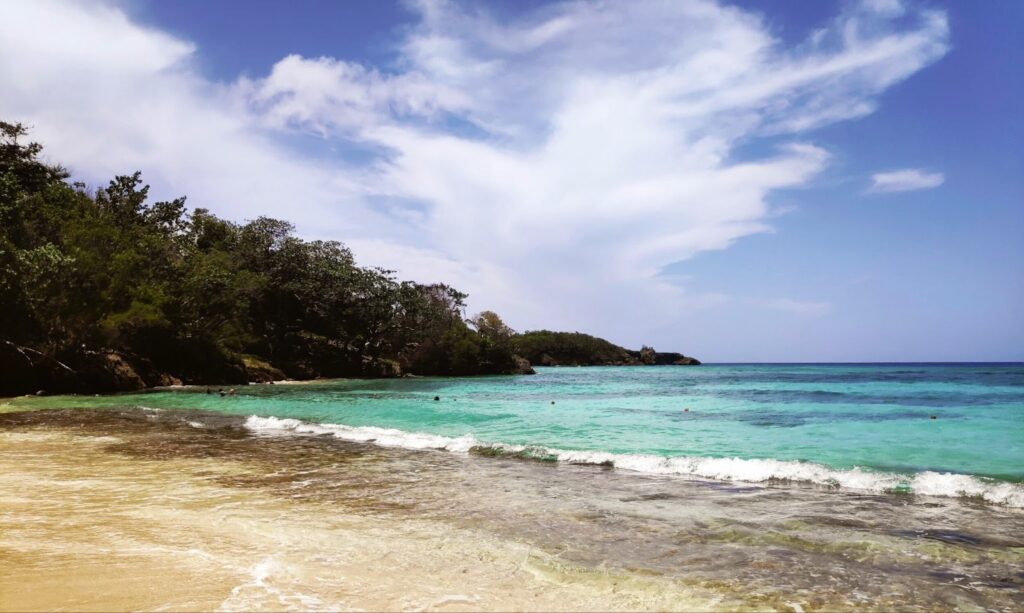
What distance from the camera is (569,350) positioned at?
13900 cm

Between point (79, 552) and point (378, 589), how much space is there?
3.23 m

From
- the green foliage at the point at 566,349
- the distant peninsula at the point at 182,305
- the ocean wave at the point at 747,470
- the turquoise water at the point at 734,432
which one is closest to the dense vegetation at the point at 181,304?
the distant peninsula at the point at 182,305

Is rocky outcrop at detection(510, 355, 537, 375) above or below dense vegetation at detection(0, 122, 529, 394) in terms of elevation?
below

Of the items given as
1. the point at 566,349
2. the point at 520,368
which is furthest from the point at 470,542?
the point at 566,349

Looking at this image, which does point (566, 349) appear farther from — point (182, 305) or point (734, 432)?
point (734, 432)

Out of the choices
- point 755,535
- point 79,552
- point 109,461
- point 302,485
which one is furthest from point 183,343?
point 755,535

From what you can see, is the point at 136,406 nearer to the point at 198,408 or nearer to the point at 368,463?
the point at 198,408

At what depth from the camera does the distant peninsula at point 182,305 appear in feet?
101

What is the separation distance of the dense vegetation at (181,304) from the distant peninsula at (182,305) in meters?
0.11

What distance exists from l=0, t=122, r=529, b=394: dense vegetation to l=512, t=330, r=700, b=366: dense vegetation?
164ft

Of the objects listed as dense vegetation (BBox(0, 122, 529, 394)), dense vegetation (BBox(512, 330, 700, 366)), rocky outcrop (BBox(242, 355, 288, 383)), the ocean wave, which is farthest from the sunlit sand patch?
dense vegetation (BBox(512, 330, 700, 366))

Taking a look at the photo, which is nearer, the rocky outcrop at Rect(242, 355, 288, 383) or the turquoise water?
the turquoise water

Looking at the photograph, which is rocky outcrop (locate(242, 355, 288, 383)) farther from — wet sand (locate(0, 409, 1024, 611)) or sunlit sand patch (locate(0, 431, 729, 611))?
sunlit sand patch (locate(0, 431, 729, 611))

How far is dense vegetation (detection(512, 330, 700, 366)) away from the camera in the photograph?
13325 centimetres
